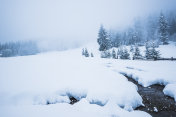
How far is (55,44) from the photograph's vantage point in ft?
336

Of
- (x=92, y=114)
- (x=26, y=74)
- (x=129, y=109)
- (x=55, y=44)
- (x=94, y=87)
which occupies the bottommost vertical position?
(x=129, y=109)

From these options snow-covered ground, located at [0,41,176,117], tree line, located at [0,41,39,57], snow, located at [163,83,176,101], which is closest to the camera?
snow-covered ground, located at [0,41,176,117]

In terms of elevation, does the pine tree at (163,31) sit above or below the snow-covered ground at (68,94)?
above

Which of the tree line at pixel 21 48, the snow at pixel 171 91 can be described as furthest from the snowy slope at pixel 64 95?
the tree line at pixel 21 48

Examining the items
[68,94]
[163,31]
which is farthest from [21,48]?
[163,31]

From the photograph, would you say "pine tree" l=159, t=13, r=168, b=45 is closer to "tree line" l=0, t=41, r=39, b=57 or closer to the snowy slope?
the snowy slope

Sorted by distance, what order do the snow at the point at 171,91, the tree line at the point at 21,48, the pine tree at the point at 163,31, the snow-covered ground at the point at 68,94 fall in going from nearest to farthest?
1. the snow-covered ground at the point at 68,94
2. the snow at the point at 171,91
3. the pine tree at the point at 163,31
4. the tree line at the point at 21,48

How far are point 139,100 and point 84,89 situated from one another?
471 centimetres

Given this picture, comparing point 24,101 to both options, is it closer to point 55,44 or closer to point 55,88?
point 55,88

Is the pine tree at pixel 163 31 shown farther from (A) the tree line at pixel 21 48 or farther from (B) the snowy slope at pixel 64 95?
(A) the tree line at pixel 21 48

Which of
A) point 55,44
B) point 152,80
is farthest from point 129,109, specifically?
point 55,44

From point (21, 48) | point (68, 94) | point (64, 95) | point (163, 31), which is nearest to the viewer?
point (64, 95)

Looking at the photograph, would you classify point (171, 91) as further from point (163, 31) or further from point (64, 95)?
point (163, 31)

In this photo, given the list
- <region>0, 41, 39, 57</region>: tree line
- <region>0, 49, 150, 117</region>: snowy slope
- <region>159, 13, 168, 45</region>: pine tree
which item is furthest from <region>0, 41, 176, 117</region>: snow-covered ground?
<region>0, 41, 39, 57</region>: tree line
